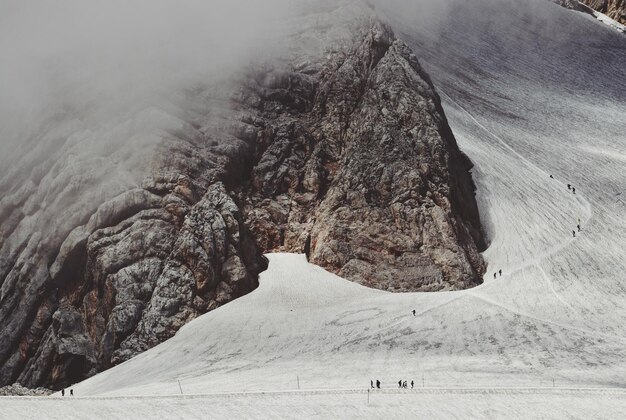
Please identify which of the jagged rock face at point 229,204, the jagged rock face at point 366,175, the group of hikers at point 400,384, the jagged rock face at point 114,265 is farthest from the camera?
the jagged rock face at point 366,175

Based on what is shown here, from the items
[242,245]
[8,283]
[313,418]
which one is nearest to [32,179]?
[8,283]

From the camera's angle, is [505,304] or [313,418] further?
[505,304]

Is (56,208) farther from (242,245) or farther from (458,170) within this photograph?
(458,170)

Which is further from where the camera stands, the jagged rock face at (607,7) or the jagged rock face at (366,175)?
the jagged rock face at (607,7)

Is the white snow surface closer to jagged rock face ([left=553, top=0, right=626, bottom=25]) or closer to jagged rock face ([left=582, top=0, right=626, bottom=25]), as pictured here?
jagged rock face ([left=553, top=0, right=626, bottom=25])

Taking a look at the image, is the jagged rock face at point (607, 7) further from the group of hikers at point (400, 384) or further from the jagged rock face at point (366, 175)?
the group of hikers at point (400, 384)

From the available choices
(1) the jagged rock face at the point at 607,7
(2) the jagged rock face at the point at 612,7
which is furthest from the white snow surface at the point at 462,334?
(2) the jagged rock face at the point at 612,7

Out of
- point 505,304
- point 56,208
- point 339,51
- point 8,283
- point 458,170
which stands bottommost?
point 8,283

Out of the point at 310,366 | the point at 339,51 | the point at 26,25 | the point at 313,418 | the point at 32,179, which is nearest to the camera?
the point at 313,418

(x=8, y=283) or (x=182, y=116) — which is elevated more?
(x=182, y=116)
